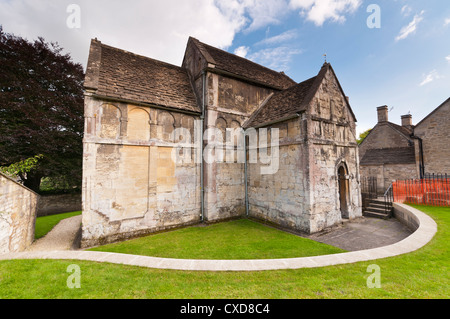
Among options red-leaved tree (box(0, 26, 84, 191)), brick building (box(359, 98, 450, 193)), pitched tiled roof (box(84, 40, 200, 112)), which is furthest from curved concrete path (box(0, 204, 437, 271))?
brick building (box(359, 98, 450, 193))

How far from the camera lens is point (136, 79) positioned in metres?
9.35

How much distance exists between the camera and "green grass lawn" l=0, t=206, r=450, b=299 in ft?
11.2

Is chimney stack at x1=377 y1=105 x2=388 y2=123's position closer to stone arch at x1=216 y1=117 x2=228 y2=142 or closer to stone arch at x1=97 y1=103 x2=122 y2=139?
stone arch at x1=216 y1=117 x2=228 y2=142

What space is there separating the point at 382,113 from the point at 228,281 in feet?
89.3

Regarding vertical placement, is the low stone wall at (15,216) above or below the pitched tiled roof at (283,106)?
below

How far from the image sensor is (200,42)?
40.0 feet

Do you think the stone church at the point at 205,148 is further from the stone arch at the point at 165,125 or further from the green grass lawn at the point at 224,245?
the green grass lawn at the point at 224,245

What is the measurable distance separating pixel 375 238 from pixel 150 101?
1163cm

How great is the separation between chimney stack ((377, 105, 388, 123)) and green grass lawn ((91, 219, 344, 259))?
73.8 ft

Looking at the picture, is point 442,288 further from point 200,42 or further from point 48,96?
point 48,96

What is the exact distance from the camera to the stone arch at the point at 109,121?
7777mm

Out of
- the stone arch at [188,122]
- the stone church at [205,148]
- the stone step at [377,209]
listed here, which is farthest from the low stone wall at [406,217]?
the stone arch at [188,122]

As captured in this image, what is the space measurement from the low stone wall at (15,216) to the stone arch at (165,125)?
560 cm
